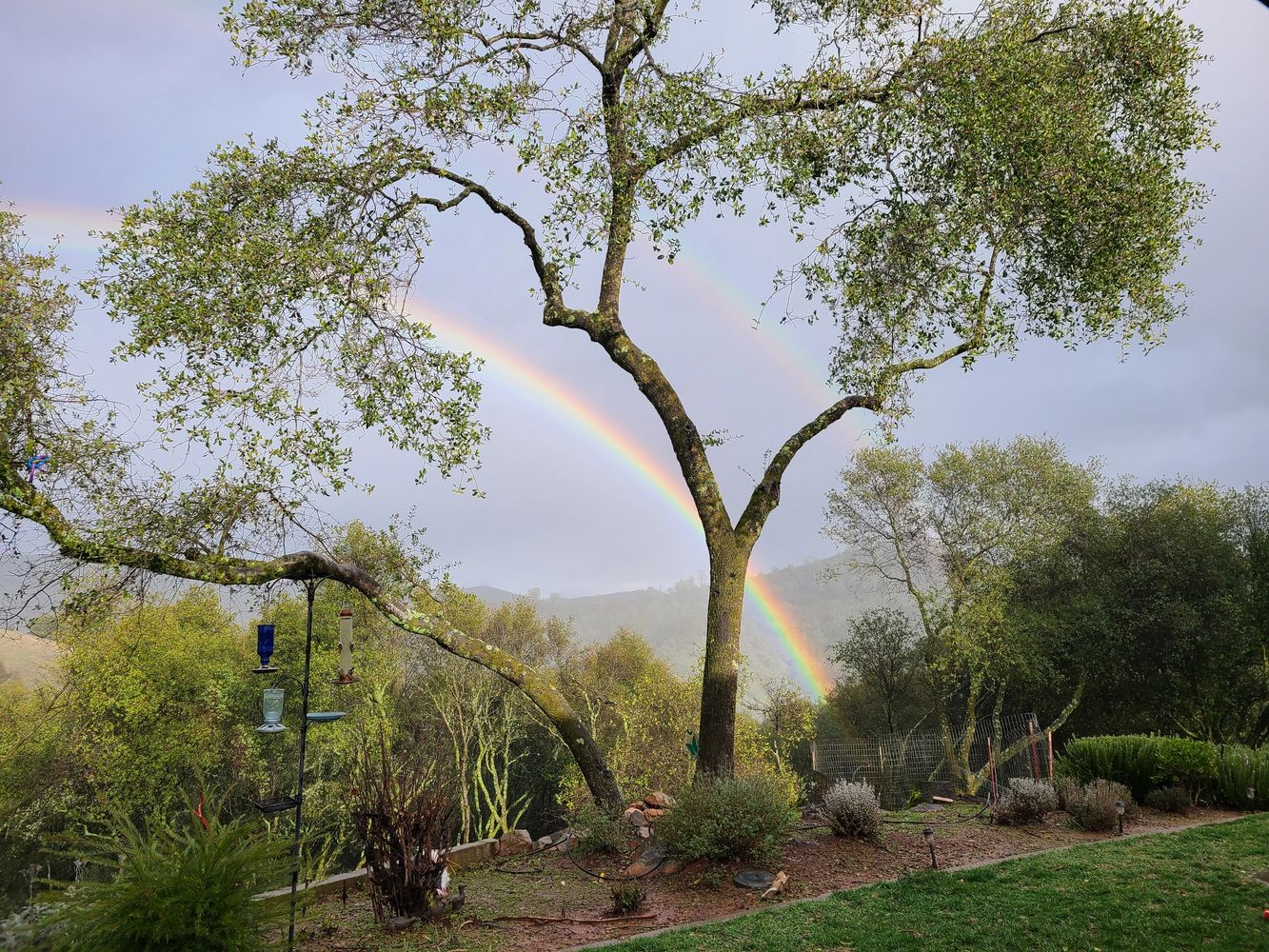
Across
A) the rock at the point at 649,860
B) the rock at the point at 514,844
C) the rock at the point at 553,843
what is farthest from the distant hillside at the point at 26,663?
the rock at the point at 649,860

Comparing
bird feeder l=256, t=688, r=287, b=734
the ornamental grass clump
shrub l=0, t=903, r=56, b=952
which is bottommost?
the ornamental grass clump

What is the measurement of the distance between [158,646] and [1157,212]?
22441 mm

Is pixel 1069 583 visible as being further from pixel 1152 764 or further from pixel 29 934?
pixel 29 934

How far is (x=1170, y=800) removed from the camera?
9.77m

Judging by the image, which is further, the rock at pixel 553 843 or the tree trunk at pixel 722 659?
the rock at pixel 553 843

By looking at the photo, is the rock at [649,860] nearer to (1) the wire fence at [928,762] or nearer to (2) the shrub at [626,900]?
(2) the shrub at [626,900]

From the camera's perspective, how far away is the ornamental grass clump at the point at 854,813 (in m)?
8.02

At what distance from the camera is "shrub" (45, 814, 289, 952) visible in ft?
12.5

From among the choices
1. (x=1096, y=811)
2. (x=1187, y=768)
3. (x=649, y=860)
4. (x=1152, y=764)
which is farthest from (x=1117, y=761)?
(x=649, y=860)

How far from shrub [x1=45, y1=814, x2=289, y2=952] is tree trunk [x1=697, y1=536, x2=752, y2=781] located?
195 inches

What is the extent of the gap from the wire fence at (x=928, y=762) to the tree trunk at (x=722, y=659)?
7358mm

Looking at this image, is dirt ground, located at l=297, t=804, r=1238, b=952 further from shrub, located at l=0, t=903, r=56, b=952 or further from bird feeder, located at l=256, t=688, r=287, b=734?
shrub, located at l=0, t=903, r=56, b=952

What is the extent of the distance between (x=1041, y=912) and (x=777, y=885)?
6.95ft

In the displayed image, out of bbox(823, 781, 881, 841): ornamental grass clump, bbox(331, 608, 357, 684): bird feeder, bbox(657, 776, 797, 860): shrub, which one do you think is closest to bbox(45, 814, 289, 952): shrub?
bbox(331, 608, 357, 684): bird feeder
